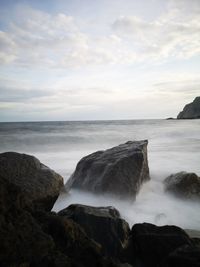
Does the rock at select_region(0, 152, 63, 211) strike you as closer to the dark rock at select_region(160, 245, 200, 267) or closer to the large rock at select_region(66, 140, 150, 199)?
the large rock at select_region(66, 140, 150, 199)

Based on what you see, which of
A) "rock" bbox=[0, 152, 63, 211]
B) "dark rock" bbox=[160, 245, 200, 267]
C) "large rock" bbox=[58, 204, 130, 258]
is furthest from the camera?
"rock" bbox=[0, 152, 63, 211]

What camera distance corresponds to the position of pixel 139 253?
3.45 meters

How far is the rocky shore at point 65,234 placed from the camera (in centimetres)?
234

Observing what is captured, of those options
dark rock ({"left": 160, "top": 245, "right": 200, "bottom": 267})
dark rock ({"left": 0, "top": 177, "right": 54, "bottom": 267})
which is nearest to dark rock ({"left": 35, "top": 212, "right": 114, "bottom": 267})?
dark rock ({"left": 0, "top": 177, "right": 54, "bottom": 267})

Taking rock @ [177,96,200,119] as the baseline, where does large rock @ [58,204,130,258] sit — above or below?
below

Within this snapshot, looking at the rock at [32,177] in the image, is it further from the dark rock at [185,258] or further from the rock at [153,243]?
the dark rock at [185,258]

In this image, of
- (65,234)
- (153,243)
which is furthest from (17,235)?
(153,243)

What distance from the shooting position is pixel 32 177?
438 cm

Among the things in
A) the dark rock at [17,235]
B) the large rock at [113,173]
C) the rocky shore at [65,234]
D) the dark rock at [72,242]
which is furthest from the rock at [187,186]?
the dark rock at [17,235]

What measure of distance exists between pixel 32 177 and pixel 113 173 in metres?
2.25

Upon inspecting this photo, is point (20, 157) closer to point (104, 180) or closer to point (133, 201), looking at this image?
point (104, 180)

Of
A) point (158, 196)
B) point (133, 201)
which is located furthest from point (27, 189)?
point (158, 196)

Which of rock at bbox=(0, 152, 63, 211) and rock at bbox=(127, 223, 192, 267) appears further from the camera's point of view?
rock at bbox=(0, 152, 63, 211)

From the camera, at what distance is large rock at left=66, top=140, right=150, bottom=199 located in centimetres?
608
